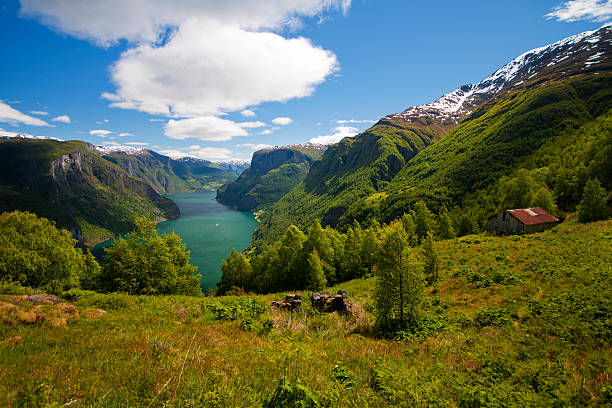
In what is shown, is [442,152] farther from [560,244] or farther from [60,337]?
[60,337]

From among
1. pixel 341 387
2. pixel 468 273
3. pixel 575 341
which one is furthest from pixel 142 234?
pixel 468 273

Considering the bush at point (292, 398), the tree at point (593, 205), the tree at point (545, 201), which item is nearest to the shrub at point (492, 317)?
the bush at point (292, 398)

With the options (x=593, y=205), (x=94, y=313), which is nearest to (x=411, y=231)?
(x=593, y=205)

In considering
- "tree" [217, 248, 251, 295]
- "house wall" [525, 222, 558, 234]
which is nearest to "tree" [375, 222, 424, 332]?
"tree" [217, 248, 251, 295]

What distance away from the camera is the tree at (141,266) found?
2148 cm

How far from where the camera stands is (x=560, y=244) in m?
24.3

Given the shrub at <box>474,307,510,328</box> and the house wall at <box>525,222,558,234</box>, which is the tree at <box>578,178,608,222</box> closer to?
the house wall at <box>525,222,558,234</box>

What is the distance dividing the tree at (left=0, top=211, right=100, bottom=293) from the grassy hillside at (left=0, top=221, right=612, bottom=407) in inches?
387

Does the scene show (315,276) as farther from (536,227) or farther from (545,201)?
(545,201)

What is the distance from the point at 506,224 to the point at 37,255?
214 ft

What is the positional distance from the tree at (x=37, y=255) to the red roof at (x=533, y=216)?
60956 millimetres

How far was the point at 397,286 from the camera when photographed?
535 inches

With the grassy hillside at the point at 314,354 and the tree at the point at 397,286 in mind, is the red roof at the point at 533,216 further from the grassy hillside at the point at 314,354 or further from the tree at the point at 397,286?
the tree at the point at 397,286

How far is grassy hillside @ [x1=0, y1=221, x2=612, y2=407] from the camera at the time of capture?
4.97m
